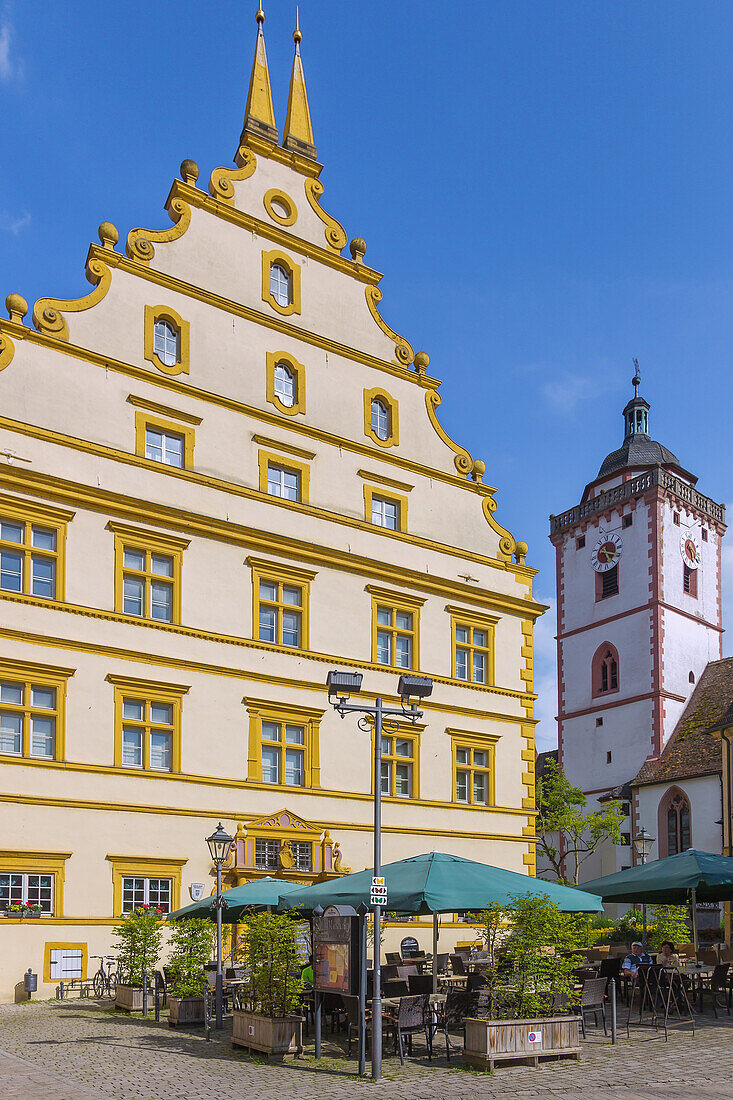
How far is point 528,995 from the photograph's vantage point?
15.5m

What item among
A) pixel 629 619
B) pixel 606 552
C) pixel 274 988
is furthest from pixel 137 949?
pixel 606 552

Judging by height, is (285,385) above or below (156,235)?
below

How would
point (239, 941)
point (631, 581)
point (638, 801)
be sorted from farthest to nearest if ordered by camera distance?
point (631, 581), point (638, 801), point (239, 941)

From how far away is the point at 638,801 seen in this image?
2083 inches

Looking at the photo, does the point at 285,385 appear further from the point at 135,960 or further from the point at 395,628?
the point at 135,960

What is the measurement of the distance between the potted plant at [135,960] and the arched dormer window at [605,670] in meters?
38.7

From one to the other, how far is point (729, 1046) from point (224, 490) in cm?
1765

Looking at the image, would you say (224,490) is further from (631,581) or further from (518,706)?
(631,581)

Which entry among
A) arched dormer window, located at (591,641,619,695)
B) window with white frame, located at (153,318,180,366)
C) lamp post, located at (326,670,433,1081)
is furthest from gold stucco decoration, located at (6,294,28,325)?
arched dormer window, located at (591,641,619,695)

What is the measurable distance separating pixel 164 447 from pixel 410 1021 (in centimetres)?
1666

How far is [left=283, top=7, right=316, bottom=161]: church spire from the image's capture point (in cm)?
3506

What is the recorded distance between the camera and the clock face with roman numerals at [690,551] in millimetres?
58375

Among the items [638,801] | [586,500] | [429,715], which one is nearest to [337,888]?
[429,715]

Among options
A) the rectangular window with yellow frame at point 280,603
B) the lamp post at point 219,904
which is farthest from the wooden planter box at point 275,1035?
the rectangular window with yellow frame at point 280,603
